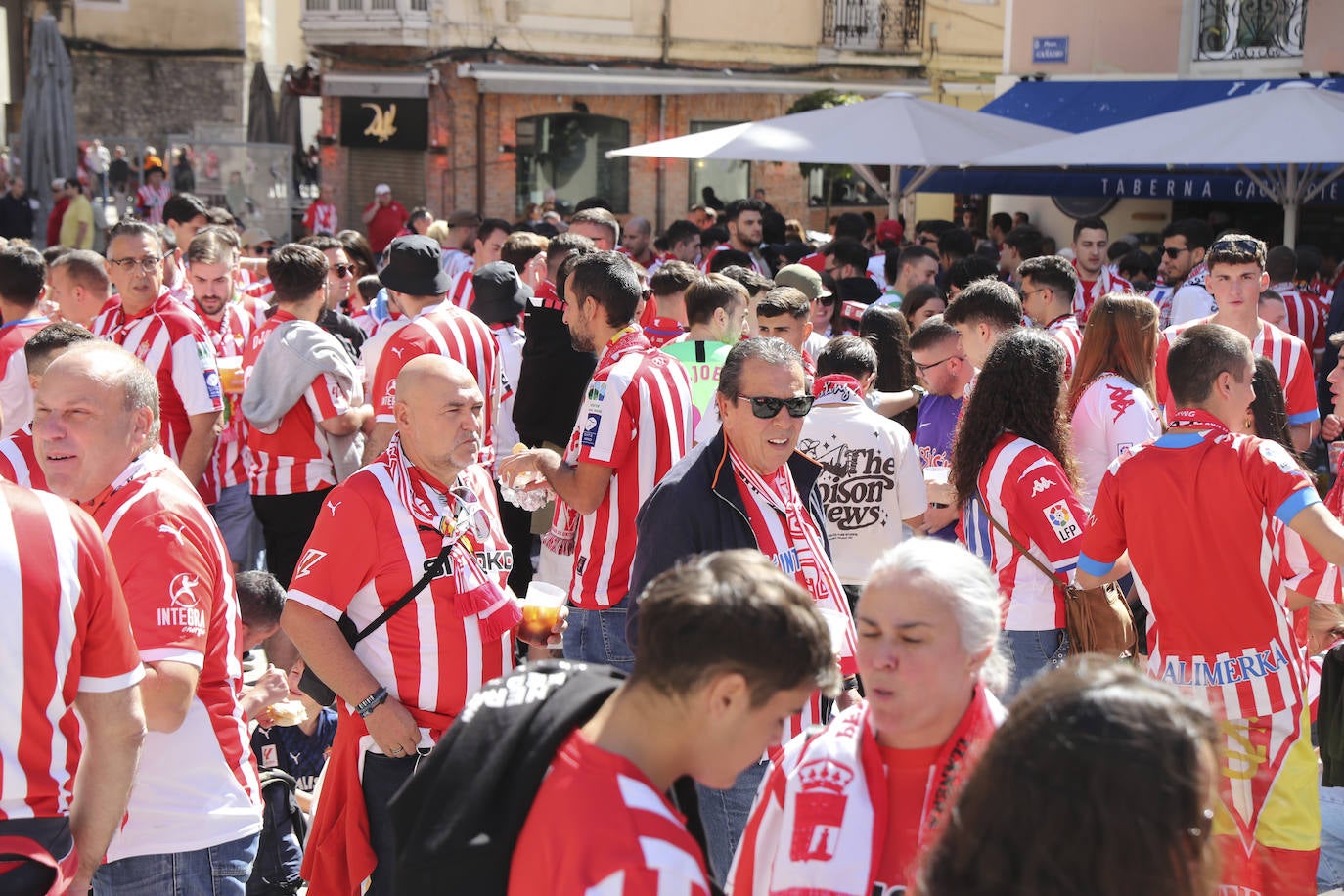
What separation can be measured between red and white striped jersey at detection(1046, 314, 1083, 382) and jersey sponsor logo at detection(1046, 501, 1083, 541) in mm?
2026

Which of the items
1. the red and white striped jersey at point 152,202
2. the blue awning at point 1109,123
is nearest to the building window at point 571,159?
the red and white striped jersey at point 152,202

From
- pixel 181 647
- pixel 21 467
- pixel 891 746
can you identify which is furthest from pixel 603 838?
pixel 21 467

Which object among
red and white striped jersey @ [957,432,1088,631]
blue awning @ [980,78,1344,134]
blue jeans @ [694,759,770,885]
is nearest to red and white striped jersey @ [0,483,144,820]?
blue jeans @ [694,759,770,885]

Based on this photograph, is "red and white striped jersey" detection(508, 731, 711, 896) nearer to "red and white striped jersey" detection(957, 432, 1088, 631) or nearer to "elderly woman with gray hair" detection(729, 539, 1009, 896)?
"elderly woman with gray hair" detection(729, 539, 1009, 896)

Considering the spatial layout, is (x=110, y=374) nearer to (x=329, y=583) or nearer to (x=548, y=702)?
(x=329, y=583)

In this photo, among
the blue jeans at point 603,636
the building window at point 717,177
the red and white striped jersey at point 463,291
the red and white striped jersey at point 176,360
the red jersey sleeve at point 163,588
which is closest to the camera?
the red jersey sleeve at point 163,588

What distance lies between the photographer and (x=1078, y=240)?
9.48m

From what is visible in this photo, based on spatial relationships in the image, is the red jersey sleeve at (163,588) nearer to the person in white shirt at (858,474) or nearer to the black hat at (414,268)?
the person in white shirt at (858,474)

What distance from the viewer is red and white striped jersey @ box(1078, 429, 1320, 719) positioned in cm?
400

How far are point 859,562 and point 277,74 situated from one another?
3180cm

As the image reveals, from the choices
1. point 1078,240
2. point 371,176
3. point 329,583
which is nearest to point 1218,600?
point 329,583

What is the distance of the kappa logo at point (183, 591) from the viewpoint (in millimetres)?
3236

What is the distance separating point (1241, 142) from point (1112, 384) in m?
5.52

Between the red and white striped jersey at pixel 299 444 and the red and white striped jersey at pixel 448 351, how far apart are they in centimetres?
36
